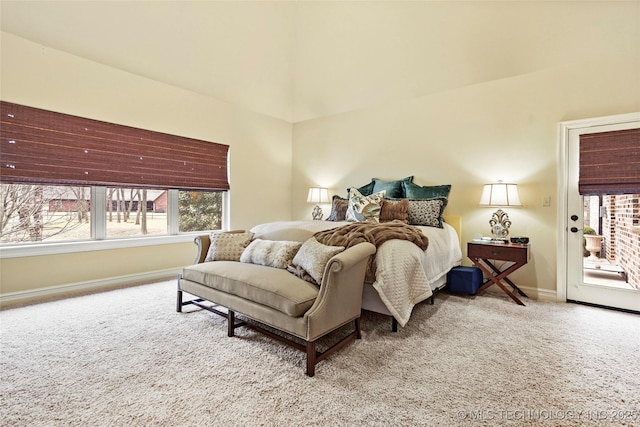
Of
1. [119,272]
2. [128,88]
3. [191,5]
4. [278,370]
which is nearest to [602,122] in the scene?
[278,370]

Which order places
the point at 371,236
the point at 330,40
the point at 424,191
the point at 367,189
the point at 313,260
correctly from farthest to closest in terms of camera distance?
the point at 367,189 < the point at 330,40 < the point at 424,191 < the point at 371,236 < the point at 313,260

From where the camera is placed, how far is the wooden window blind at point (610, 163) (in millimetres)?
2893

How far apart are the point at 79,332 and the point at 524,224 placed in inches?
179

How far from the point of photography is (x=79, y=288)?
135 inches

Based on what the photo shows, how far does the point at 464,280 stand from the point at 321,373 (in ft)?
7.43

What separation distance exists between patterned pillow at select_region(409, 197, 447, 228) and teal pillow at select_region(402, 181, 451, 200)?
0.27 meters

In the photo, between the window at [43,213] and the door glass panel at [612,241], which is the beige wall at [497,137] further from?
the window at [43,213]

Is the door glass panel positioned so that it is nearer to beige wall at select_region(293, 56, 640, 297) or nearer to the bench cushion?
beige wall at select_region(293, 56, 640, 297)

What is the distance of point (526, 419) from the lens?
57.5 inches

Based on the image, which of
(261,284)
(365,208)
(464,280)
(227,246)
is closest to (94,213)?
(227,246)

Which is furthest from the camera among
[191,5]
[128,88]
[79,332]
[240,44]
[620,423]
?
[240,44]

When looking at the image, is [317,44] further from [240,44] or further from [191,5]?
[191,5]

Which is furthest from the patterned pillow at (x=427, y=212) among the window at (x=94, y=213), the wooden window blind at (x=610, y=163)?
the window at (x=94, y=213)

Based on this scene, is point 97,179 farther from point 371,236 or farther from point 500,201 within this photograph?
point 500,201
